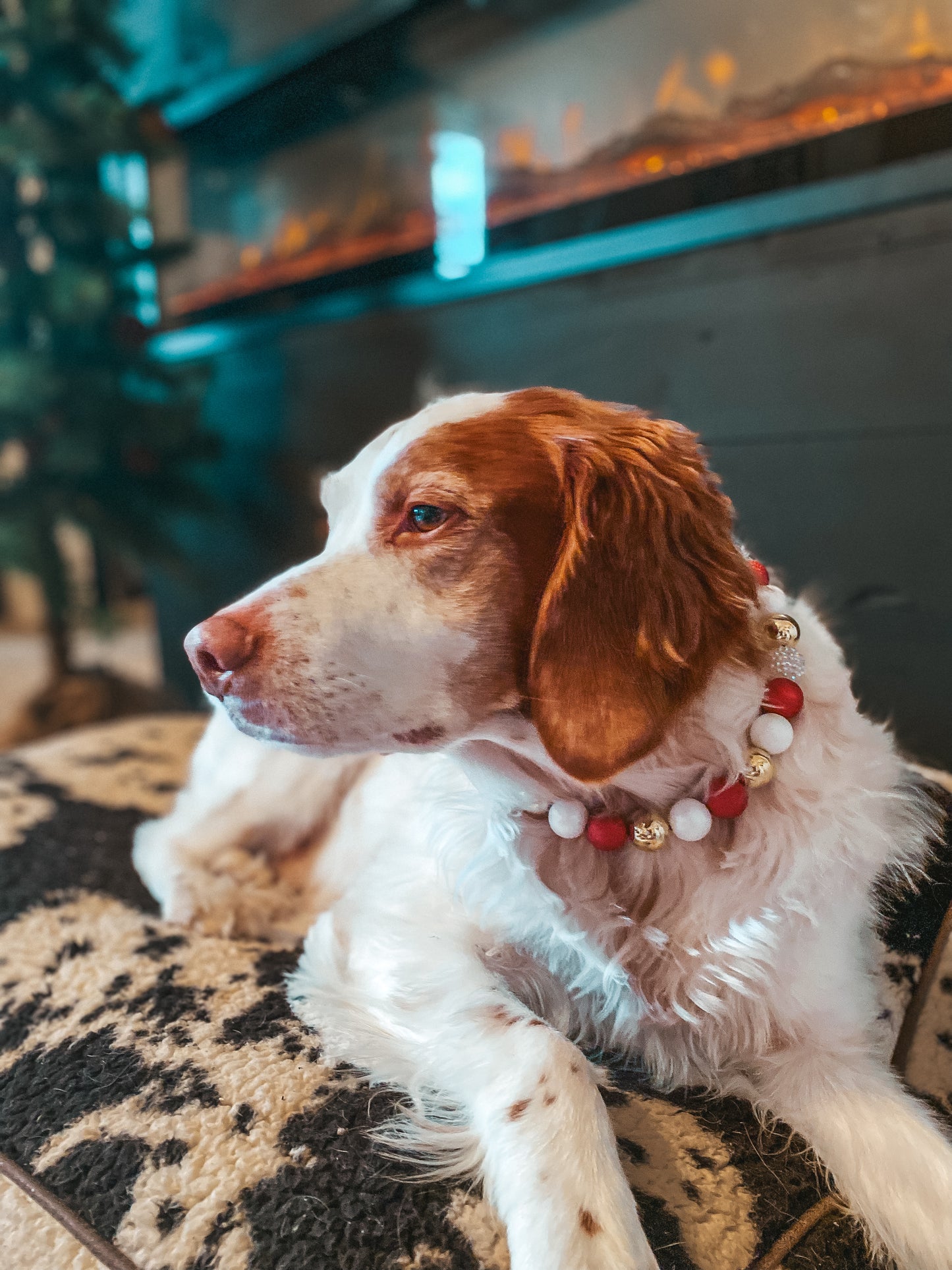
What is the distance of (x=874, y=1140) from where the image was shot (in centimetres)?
77

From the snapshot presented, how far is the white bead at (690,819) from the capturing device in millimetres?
803

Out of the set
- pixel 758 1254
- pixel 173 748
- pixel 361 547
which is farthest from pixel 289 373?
pixel 758 1254

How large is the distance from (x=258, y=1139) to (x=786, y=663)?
0.59m

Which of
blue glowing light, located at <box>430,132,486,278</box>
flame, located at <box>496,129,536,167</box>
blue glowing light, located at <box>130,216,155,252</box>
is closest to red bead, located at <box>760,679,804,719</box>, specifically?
blue glowing light, located at <box>430,132,486,278</box>

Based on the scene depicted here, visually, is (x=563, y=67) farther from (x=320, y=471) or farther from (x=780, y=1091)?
(x=780, y=1091)

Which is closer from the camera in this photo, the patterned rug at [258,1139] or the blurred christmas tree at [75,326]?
the patterned rug at [258,1139]

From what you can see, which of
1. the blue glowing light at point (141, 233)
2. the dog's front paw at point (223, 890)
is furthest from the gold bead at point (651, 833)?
the blue glowing light at point (141, 233)

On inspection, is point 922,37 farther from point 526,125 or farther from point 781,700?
point 781,700

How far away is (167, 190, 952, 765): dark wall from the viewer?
1.50m

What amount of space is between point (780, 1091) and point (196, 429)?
2.54 m

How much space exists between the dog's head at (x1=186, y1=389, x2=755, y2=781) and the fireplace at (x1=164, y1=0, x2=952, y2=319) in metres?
1.06

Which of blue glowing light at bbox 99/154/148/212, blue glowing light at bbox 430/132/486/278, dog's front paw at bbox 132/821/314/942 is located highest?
blue glowing light at bbox 99/154/148/212

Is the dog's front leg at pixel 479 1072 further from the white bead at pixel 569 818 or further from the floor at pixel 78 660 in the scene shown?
the floor at pixel 78 660

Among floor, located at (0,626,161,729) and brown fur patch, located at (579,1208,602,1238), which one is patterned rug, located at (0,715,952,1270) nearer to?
brown fur patch, located at (579,1208,602,1238)
